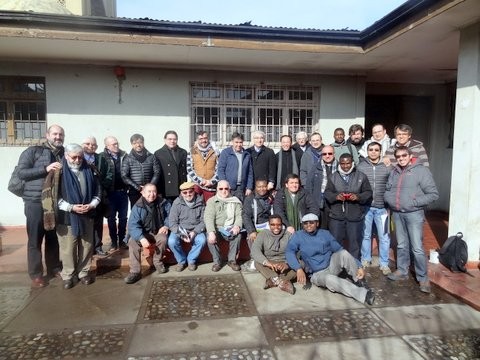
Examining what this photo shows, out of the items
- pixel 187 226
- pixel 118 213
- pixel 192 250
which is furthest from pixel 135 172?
pixel 192 250

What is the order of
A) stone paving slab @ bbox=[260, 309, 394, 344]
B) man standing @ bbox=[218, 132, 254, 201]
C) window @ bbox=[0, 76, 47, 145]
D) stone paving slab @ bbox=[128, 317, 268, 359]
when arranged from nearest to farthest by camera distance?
stone paving slab @ bbox=[128, 317, 268, 359] → stone paving slab @ bbox=[260, 309, 394, 344] → man standing @ bbox=[218, 132, 254, 201] → window @ bbox=[0, 76, 47, 145]

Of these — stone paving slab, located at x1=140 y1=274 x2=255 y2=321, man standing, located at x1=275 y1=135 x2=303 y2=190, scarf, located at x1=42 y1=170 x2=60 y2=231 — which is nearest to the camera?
stone paving slab, located at x1=140 y1=274 x2=255 y2=321

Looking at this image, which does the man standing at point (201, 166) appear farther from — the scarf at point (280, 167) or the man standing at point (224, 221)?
the scarf at point (280, 167)

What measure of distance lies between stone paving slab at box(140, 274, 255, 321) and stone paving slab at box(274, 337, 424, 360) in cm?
75

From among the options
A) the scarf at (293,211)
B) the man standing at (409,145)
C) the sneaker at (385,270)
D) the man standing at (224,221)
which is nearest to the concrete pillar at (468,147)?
the man standing at (409,145)

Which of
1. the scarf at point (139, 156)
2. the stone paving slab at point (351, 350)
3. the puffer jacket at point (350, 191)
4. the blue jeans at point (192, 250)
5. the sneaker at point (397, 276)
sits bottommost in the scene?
the stone paving slab at point (351, 350)

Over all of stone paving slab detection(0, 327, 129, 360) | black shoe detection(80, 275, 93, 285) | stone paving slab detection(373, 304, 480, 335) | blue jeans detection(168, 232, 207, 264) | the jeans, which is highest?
the jeans

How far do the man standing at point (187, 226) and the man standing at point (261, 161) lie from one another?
105 centimetres

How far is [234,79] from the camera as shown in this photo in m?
6.86

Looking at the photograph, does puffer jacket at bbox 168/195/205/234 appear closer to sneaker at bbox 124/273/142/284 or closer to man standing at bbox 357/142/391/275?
sneaker at bbox 124/273/142/284

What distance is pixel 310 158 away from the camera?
5.14 m

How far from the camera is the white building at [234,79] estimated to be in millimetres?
4504

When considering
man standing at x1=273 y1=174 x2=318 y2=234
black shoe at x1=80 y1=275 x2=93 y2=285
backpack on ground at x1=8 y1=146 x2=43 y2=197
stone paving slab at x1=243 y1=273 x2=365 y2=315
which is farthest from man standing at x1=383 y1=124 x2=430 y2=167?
backpack on ground at x1=8 y1=146 x2=43 y2=197

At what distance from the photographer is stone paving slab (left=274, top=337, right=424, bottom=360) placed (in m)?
2.84
